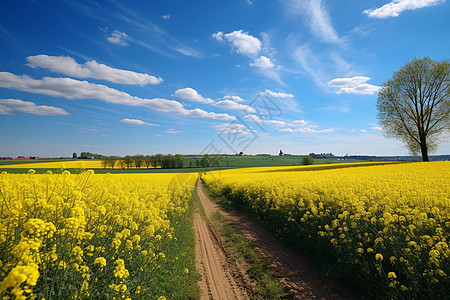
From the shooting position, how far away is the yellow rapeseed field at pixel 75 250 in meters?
2.65

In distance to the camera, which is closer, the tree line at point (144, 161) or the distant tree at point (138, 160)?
the tree line at point (144, 161)

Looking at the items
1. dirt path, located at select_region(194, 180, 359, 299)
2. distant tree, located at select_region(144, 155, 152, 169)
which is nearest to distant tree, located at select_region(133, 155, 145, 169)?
distant tree, located at select_region(144, 155, 152, 169)

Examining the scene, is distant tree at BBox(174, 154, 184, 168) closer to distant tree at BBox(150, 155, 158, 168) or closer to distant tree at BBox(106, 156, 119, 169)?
distant tree at BBox(150, 155, 158, 168)

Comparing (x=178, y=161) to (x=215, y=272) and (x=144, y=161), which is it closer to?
(x=144, y=161)

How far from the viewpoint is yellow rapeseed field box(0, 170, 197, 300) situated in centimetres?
265

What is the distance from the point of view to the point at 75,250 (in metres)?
3.39

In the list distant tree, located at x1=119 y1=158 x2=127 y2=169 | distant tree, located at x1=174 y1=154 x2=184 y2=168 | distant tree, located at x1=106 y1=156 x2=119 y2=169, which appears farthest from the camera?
distant tree, located at x1=174 y1=154 x2=184 y2=168

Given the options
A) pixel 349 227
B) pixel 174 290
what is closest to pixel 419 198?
pixel 349 227

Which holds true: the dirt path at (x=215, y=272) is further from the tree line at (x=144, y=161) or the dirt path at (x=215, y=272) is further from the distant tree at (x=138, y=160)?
the distant tree at (x=138, y=160)

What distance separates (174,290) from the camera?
500 cm

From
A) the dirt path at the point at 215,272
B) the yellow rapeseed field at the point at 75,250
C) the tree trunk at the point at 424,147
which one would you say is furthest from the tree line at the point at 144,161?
the yellow rapeseed field at the point at 75,250

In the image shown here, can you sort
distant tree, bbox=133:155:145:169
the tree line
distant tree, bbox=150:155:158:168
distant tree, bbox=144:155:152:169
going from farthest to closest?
distant tree, bbox=150:155:158:168, distant tree, bbox=144:155:152:169, distant tree, bbox=133:155:145:169, the tree line

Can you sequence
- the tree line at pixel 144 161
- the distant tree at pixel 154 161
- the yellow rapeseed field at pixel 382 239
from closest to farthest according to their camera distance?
the yellow rapeseed field at pixel 382 239 → the tree line at pixel 144 161 → the distant tree at pixel 154 161

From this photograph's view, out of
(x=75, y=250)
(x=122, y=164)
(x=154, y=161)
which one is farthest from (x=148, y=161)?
(x=75, y=250)
